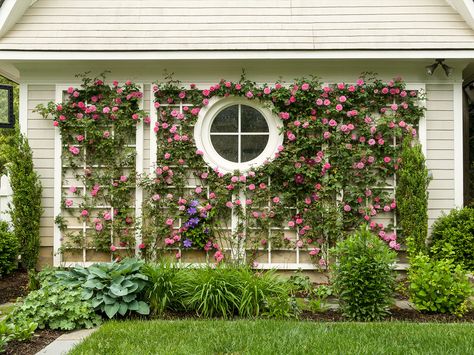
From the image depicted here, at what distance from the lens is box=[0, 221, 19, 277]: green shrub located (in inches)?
215

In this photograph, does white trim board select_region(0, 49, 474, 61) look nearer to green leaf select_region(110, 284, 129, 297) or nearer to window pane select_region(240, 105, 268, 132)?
window pane select_region(240, 105, 268, 132)

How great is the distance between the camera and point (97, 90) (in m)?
6.21

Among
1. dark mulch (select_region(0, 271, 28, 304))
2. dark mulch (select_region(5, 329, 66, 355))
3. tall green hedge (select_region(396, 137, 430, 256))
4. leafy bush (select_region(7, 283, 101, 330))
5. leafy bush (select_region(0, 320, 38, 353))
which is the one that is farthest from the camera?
tall green hedge (select_region(396, 137, 430, 256))

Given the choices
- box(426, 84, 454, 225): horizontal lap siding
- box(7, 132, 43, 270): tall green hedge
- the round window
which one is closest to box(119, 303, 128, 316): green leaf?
box(7, 132, 43, 270): tall green hedge

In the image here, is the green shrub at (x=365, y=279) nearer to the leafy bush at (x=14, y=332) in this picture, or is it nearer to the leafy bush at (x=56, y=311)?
the leafy bush at (x=56, y=311)

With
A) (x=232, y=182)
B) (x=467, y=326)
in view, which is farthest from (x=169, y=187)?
(x=467, y=326)

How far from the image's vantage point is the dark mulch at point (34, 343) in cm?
348

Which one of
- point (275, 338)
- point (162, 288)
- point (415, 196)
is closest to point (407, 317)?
point (275, 338)

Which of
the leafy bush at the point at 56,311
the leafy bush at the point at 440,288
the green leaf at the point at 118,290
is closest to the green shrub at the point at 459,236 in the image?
the leafy bush at the point at 440,288

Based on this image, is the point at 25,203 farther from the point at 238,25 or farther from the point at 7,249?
the point at 238,25

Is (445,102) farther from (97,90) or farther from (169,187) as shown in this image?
(97,90)

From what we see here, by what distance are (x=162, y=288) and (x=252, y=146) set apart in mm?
2435

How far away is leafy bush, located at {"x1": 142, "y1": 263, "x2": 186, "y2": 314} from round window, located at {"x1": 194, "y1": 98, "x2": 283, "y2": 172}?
1.93 m

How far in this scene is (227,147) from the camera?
623 centimetres
